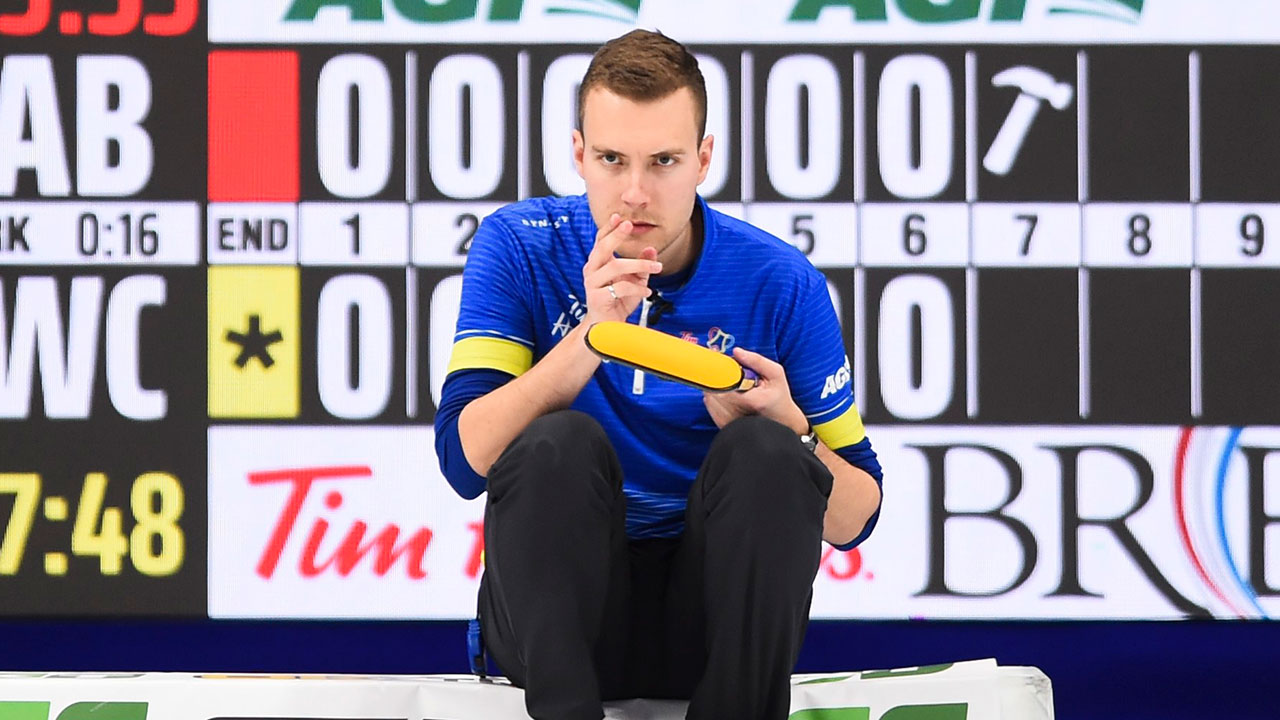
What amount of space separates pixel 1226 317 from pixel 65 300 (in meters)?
1.94

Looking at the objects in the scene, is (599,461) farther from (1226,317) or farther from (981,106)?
(1226,317)

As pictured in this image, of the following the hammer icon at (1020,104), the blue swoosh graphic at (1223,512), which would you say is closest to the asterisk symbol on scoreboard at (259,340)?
the hammer icon at (1020,104)

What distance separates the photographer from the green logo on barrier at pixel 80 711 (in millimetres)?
1637

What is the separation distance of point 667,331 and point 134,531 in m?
1.26

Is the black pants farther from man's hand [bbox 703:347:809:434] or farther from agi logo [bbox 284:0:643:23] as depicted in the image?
agi logo [bbox 284:0:643:23]

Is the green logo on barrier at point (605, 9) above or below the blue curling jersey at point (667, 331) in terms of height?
above

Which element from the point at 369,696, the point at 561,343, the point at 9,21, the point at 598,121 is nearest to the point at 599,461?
the point at 561,343

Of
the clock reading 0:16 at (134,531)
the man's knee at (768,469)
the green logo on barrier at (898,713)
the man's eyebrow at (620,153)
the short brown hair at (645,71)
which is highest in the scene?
the short brown hair at (645,71)

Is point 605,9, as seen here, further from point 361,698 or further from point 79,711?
point 79,711

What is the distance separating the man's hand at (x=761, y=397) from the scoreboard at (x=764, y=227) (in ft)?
3.26

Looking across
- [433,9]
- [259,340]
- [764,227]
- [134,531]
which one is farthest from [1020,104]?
[134,531]

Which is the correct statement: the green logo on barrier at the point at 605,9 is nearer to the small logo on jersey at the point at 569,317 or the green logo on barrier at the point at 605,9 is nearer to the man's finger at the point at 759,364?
the small logo on jersey at the point at 569,317

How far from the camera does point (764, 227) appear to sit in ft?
7.84

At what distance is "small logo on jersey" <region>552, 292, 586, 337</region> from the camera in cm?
155
